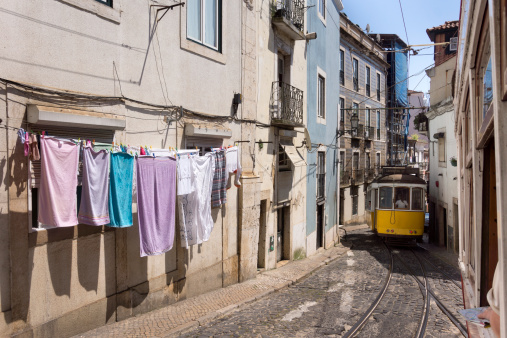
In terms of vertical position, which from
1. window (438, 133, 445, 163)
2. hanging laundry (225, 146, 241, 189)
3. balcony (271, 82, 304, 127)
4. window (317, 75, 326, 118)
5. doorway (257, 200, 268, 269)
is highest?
window (317, 75, 326, 118)

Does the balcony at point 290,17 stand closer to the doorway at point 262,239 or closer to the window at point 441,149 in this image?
the doorway at point 262,239

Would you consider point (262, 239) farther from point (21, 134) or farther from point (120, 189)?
point (21, 134)

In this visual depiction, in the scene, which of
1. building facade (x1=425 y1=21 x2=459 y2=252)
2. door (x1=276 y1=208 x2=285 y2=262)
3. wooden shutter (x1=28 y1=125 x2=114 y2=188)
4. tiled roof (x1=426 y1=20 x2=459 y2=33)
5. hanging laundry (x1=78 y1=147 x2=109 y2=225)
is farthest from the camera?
tiled roof (x1=426 y1=20 x2=459 y2=33)

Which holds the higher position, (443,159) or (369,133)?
(369,133)

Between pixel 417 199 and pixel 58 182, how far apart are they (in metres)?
15.7

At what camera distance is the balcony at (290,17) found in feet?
42.0

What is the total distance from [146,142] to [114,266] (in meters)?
2.28

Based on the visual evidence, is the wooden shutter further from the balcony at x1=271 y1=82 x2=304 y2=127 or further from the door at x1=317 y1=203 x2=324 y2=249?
the door at x1=317 y1=203 x2=324 y2=249

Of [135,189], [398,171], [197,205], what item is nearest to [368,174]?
[398,171]

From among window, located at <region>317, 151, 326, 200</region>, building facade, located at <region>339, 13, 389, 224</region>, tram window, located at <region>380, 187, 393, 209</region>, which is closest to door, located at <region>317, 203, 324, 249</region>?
window, located at <region>317, 151, 326, 200</region>

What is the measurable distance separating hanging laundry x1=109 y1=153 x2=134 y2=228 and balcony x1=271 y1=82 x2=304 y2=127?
23.3ft

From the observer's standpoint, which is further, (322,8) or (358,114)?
(358,114)

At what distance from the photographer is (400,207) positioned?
17.9 metres

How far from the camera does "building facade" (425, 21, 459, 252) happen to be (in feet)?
60.1
